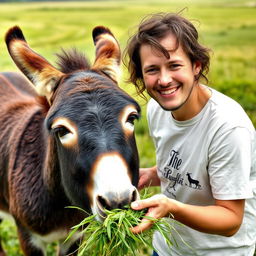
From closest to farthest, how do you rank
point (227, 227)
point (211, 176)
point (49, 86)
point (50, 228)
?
point (227, 227), point (211, 176), point (49, 86), point (50, 228)

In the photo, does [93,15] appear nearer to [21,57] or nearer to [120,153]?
[21,57]

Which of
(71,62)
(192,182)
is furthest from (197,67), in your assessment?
(71,62)

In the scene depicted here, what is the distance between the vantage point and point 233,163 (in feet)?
6.47

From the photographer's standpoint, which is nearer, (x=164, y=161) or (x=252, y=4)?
(x=164, y=161)

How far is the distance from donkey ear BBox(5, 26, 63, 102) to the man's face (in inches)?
23.0

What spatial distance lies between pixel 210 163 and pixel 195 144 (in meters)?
0.16

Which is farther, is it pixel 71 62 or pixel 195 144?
pixel 71 62

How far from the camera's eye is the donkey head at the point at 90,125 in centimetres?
169

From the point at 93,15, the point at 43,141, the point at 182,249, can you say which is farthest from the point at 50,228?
the point at 93,15

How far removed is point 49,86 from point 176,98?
2.60ft

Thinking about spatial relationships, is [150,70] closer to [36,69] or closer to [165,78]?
[165,78]

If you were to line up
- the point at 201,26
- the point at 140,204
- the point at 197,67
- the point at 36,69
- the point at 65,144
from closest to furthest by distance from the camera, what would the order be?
1. the point at 140,204
2. the point at 65,144
3. the point at 197,67
4. the point at 36,69
5. the point at 201,26

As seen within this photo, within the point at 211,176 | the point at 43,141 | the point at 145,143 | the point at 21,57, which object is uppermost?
the point at 21,57

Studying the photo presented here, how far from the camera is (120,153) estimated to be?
1789 mm
